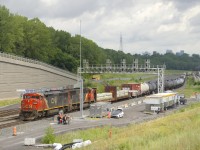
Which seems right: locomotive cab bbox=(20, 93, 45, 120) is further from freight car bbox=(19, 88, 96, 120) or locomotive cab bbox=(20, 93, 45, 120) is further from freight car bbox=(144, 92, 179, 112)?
freight car bbox=(144, 92, 179, 112)

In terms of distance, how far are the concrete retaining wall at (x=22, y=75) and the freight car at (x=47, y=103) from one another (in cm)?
1787

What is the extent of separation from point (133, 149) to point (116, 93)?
5741 centimetres

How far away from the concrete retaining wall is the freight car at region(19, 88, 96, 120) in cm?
1787

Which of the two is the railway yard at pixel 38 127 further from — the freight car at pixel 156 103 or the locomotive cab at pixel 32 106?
the freight car at pixel 156 103

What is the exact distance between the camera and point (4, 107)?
64.8 metres

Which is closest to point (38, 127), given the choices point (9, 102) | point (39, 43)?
point (9, 102)

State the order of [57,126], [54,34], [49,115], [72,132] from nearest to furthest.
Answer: [72,132] → [57,126] → [49,115] → [54,34]

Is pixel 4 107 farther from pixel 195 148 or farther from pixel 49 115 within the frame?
pixel 195 148

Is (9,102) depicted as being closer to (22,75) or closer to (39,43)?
(22,75)

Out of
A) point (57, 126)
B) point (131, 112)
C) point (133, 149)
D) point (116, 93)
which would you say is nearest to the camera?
point (133, 149)

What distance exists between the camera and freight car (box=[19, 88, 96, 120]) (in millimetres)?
49438

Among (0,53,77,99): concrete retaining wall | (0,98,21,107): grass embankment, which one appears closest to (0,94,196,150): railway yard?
(0,98,21,107): grass embankment

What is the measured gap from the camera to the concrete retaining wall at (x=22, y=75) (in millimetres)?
72431

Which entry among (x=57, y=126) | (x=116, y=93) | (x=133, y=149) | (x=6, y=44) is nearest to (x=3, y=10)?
(x=6, y=44)
